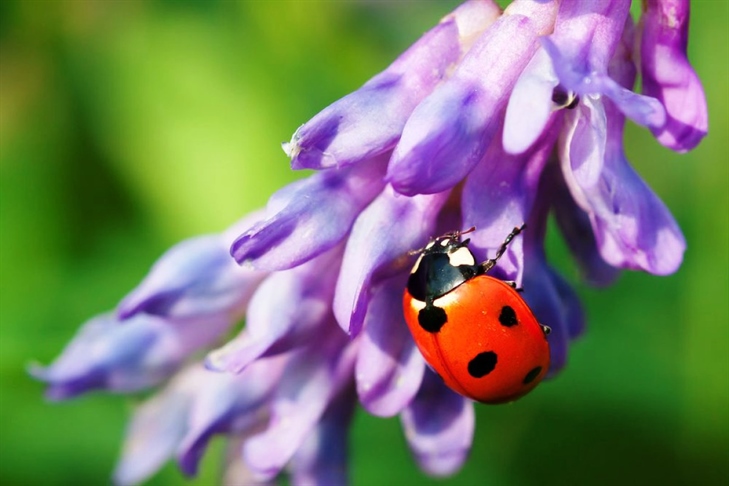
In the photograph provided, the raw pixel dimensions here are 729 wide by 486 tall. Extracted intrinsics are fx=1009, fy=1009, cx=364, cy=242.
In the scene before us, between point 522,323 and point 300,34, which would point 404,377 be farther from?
point 300,34

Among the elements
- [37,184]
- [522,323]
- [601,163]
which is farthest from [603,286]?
[37,184]

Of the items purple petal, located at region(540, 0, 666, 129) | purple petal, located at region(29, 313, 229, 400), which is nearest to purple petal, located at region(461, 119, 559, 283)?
purple petal, located at region(540, 0, 666, 129)

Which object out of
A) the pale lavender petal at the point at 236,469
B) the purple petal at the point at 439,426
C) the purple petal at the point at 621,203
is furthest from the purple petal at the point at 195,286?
the purple petal at the point at 621,203

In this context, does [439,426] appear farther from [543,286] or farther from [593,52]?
[593,52]

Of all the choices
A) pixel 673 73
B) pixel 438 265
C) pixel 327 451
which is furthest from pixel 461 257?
pixel 327 451

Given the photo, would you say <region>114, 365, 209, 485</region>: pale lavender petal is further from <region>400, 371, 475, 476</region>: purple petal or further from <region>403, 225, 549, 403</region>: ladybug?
<region>403, 225, 549, 403</region>: ladybug

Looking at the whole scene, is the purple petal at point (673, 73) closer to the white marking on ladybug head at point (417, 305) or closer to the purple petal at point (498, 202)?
the purple petal at point (498, 202)

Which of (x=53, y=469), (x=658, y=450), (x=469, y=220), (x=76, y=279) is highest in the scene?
(x=469, y=220)
